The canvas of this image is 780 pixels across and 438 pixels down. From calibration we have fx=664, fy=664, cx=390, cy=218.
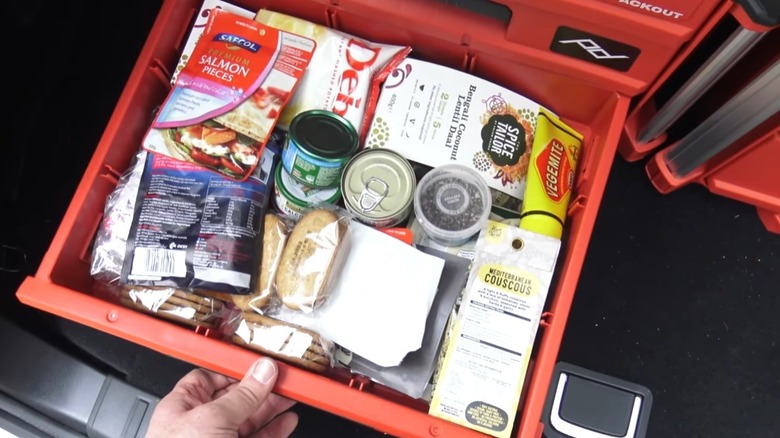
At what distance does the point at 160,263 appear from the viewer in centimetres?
85

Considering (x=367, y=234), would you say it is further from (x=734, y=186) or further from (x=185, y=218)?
(x=734, y=186)

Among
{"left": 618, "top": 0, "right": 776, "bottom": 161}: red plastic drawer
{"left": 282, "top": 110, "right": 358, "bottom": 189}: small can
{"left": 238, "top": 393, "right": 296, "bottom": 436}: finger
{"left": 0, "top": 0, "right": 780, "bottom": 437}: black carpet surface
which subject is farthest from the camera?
{"left": 0, "top": 0, "right": 780, "bottom": 437}: black carpet surface

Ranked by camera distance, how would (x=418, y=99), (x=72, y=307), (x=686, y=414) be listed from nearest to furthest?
(x=72, y=307)
(x=418, y=99)
(x=686, y=414)

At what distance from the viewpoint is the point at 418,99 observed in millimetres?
937

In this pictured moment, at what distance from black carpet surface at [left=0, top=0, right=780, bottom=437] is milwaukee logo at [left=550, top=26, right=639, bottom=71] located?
367 millimetres

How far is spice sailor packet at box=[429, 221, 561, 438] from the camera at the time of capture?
2.68 feet

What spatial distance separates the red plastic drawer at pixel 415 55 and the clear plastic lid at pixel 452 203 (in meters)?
0.13

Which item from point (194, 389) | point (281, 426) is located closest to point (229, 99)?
point (194, 389)

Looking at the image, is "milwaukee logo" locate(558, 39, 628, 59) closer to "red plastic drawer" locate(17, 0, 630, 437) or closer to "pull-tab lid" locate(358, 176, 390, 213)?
"red plastic drawer" locate(17, 0, 630, 437)

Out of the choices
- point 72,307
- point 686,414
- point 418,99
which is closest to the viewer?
point 72,307

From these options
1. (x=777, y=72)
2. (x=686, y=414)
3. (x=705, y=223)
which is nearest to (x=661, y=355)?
(x=686, y=414)

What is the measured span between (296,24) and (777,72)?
2.10ft

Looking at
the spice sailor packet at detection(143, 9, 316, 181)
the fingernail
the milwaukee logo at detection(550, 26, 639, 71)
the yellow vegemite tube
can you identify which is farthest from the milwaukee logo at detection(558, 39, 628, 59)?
the fingernail

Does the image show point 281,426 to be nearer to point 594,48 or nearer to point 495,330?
point 495,330
